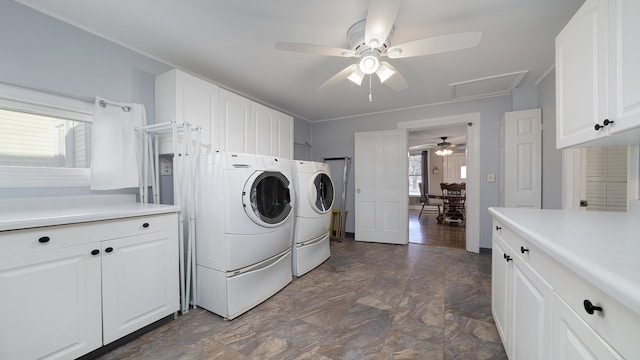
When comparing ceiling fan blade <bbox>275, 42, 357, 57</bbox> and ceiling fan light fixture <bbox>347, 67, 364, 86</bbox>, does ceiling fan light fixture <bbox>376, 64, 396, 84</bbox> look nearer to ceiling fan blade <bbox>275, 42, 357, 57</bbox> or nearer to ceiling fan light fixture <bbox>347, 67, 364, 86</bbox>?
ceiling fan light fixture <bbox>347, 67, 364, 86</bbox>

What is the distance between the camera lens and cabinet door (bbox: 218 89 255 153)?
2.41 metres

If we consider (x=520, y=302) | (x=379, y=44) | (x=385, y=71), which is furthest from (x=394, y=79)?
(x=520, y=302)

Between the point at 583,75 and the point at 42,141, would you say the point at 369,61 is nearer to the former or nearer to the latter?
the point at 583,75

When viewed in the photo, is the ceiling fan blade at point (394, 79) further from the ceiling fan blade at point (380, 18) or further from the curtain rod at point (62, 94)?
the curtain rod at point (62, 94)

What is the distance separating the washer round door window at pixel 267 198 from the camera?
6.08 ft

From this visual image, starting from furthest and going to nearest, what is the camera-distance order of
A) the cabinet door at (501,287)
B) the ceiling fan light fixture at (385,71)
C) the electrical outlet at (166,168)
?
the electrical outlet at (166,168) → the ceiling fan light fixture at (385,71) → the cabinet door at (501,287)

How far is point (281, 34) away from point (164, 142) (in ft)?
4.64

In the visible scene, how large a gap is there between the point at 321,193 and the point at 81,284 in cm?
217

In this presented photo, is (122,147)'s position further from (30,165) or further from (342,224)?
(342,224)

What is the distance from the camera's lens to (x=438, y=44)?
59.4 inches

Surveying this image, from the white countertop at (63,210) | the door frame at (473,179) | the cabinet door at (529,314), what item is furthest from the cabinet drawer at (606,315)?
the door frame at (473,179)

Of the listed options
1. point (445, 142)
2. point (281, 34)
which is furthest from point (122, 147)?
point (445, 142)

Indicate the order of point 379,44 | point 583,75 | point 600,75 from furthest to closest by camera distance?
point 379,44, point 583,75, point 600,75

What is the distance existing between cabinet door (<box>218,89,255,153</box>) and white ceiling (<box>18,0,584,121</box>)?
0.31m
